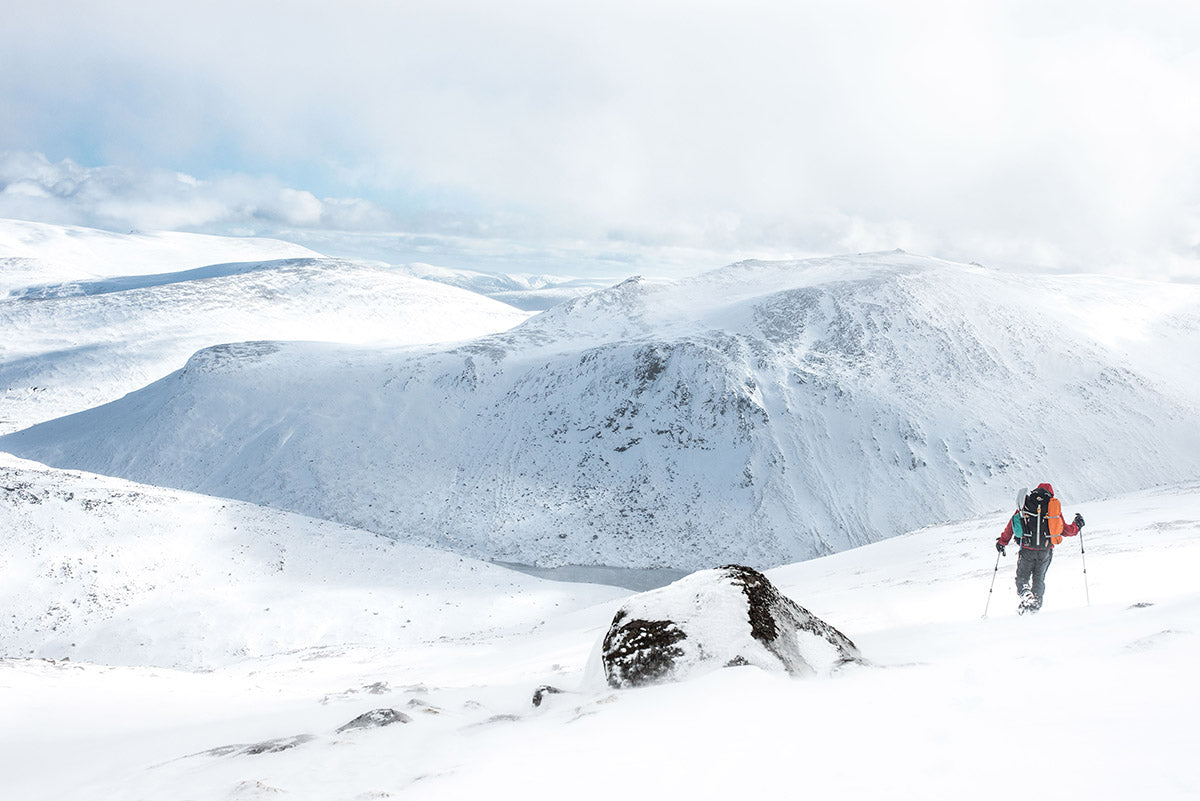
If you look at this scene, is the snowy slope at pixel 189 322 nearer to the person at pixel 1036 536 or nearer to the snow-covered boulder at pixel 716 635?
the snow-covered boulder at pixel 716 635

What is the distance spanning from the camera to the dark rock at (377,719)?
8.35 m

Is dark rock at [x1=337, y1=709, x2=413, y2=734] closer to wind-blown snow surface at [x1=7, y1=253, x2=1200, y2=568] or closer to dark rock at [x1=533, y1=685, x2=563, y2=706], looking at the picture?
dark rock at [x1=533, y1=685, x2=563, y2=706]

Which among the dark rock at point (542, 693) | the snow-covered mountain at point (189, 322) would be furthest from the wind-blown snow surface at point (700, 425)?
the dark rock at point (542, 693)

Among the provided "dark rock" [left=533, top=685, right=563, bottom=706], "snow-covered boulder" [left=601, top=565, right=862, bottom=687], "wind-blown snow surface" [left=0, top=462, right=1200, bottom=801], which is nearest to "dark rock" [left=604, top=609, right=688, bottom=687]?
"snow-covered boulder" [left=601, top=565, right=862, bottom=687]

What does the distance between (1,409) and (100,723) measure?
98.5 meters

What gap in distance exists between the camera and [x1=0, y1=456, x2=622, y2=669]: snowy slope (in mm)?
26406

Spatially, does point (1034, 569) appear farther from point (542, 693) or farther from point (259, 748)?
point (259, 748)

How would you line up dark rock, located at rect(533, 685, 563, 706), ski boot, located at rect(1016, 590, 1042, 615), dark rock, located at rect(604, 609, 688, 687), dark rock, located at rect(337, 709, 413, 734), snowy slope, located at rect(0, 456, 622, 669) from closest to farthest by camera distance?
dark rock, located at rect(604, 609, 688, 687) < dark rock, located at rect(337, 709, 413, 734) < dark rock, located at rect(533, 685, 563, 706) < ski boot, located at rect(1016, 590, 1042, 615) < snowy slope, located at rect(0, 456, 622, 669)

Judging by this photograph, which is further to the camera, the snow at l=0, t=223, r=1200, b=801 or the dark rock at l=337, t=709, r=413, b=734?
the dark rock at l=337, t=709, r=413, b=734

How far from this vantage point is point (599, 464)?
2266 inches

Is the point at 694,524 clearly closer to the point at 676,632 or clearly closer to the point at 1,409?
the point at 676,632

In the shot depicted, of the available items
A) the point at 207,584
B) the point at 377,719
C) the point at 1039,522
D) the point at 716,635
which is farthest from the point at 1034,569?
the point at 207,584

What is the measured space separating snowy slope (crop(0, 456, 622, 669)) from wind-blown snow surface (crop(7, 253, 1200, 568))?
13.2 metres

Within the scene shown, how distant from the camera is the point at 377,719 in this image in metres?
8.51
